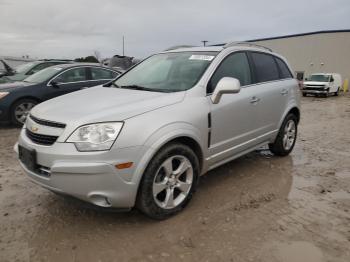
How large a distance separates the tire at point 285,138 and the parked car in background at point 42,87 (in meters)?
5.19

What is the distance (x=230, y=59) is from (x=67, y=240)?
280cm

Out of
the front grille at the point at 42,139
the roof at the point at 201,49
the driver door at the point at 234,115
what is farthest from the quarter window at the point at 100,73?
the front grille at the point at 42,139

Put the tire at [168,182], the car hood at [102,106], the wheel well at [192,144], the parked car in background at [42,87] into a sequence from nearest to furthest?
the car hood at [102,106] → the tire at [168,182] → the wheel well at [192,144] → the parked car in background at [42,87]

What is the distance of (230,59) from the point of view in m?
4.29

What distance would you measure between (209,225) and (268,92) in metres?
2.31

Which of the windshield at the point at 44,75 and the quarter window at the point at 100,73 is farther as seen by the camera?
the quarter window at the point at 100,73

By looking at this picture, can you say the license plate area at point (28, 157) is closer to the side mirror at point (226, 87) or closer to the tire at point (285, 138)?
the side mirror at point (226, 87)

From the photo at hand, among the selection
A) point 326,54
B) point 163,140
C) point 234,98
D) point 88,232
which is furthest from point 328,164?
point 326,54

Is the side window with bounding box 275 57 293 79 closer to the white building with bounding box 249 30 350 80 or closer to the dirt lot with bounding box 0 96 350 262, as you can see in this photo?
the dirt lot with bounding box 0 96 350 262

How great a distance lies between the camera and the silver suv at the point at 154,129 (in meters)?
2.92

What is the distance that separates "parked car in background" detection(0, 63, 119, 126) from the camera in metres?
7.77

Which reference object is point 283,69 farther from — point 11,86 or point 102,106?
point 11,86

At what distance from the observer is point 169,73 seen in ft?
13.7

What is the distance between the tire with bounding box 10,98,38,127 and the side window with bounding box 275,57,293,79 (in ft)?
18.5
